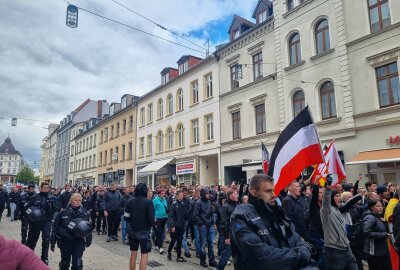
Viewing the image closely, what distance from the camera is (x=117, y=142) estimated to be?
40844mm

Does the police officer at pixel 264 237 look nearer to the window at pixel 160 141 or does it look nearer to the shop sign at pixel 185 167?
the shop sign at pixel 185 167

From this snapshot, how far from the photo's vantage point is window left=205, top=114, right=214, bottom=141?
2528 centimetres

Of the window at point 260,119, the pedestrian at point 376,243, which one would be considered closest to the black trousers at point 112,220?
the pedestrian at point 376,243

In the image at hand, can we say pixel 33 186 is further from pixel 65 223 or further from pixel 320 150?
pixel 320 150

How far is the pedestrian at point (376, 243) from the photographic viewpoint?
18.1ft

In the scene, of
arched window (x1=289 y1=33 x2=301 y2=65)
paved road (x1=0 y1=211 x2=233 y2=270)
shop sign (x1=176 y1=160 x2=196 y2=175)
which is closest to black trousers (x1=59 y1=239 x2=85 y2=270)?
paved road (x1=0 y1=211 x2=233 y2=270)

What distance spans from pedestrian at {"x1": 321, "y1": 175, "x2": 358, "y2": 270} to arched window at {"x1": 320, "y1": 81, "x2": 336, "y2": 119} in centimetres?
1299

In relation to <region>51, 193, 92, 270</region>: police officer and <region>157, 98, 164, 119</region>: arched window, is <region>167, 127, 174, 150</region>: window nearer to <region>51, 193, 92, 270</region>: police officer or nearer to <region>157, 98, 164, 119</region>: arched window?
<region>157, 98, 164, 119</region>: arched window

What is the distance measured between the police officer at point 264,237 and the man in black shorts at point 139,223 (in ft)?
14.2

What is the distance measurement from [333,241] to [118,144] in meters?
37.6

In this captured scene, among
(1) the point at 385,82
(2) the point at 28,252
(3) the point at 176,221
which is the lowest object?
(3) the point at 176,221

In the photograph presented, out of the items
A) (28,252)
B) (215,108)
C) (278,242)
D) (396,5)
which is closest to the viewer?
(28,252)

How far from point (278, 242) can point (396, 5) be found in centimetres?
1535

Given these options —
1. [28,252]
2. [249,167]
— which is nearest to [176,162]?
[249,167]
